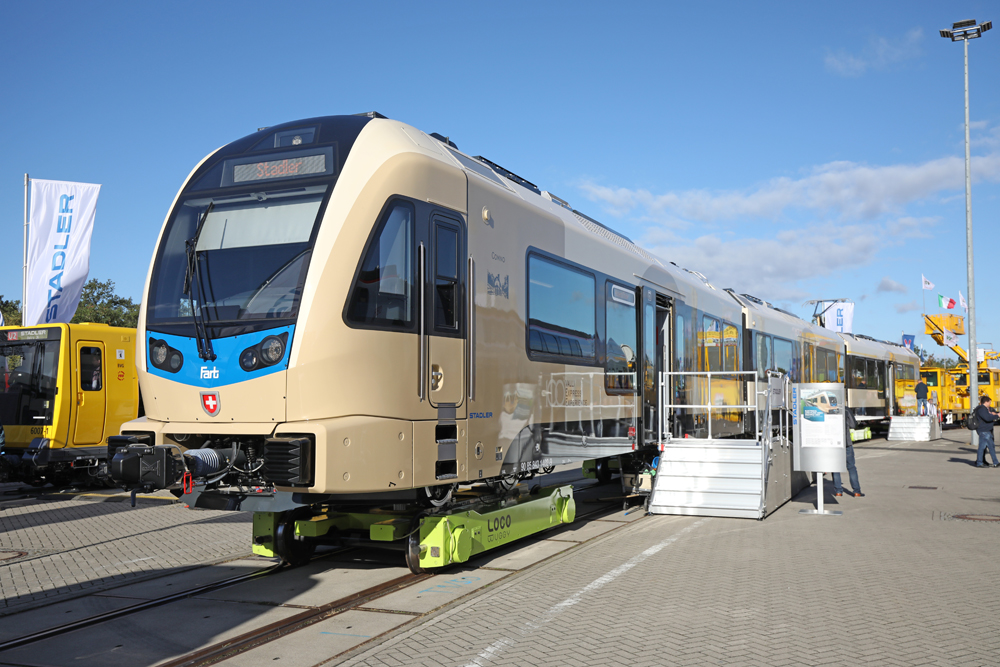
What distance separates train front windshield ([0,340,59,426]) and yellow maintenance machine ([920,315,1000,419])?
108 feet

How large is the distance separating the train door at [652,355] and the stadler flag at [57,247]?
1237 cm

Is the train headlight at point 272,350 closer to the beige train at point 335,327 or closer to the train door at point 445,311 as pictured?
the beige train at point 335,327

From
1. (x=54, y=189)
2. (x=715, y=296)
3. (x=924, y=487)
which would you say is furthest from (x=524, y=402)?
(x=54, y=189)

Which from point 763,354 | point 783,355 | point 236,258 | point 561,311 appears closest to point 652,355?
point 561,311

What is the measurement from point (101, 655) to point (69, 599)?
194cm

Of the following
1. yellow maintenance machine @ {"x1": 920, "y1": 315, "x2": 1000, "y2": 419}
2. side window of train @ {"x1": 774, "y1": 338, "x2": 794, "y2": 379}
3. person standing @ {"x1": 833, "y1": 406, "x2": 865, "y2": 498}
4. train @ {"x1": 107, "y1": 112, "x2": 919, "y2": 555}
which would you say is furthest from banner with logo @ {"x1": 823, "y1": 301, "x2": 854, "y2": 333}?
train @ {"x1": 107, "y1": 112, "x2": 919, "y2": 555}

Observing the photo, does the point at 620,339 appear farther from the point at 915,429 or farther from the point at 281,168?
the point at 915,429

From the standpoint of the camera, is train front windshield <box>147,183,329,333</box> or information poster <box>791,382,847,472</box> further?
information poster <box>791,382,847,472</box>

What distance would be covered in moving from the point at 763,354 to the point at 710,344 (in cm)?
449

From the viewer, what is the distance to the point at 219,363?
21.4ft

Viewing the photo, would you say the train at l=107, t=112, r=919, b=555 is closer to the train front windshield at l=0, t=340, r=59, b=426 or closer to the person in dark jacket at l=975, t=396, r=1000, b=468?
the train front windshield at l=0, t=340, r=59, b=426

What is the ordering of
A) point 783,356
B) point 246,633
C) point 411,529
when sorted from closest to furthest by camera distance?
point 246,633
point 411,529
point 783,356

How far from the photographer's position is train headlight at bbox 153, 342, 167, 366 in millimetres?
A: 6812

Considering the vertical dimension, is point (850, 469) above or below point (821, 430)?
below
